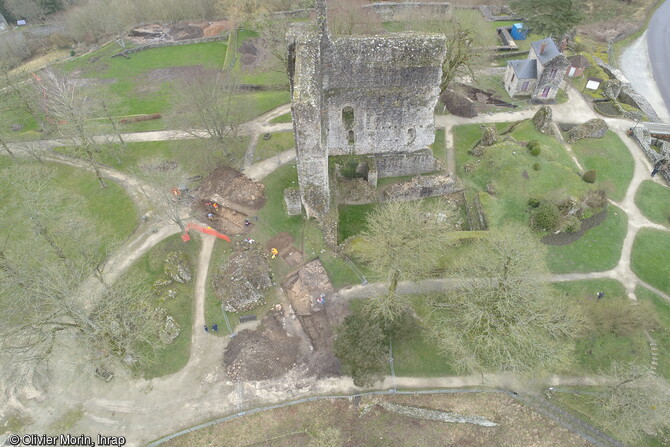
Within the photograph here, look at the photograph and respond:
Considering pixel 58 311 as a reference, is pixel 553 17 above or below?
above

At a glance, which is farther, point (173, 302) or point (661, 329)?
point (173, 302)

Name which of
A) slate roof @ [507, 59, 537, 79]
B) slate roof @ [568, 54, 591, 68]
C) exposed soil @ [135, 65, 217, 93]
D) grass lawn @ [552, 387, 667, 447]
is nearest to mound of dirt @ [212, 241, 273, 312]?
grass lawn @ [552, 387, 667, 447]

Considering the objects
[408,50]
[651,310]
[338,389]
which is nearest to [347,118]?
[408,50]

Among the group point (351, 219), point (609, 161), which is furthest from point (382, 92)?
point (609, 161)

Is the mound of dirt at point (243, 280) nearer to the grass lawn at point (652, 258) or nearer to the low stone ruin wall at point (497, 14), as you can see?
the grass lawn at point (652, 258)

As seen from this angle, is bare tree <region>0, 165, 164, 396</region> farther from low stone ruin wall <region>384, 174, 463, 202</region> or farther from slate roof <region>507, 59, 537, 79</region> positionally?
slate roof <region>507, 59, 537, 79</region>

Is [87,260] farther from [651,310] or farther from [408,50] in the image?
[651,310]

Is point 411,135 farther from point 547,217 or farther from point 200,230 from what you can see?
point 200,230

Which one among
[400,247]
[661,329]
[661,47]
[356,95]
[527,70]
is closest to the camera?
[400,247]
